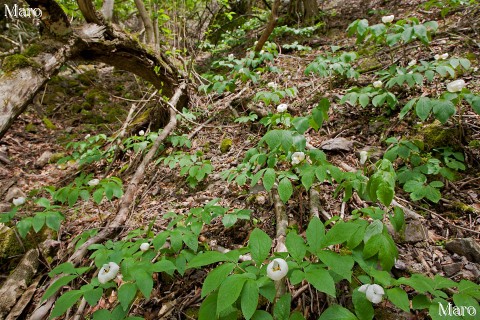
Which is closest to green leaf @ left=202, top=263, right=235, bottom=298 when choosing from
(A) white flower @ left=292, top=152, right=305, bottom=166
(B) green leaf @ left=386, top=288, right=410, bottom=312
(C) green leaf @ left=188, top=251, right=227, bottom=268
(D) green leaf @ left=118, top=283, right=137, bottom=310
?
(C) green leaf @ left=188, top=251, right=227, bottom=268

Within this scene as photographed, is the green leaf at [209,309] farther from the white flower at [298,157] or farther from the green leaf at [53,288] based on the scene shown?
the white flower at [298,157]

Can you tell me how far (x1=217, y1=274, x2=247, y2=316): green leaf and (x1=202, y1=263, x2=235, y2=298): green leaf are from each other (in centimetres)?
5

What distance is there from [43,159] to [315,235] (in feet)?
15.9

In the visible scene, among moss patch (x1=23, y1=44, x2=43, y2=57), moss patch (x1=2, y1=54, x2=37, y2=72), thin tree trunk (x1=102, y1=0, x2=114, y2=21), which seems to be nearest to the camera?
moss patch (x1=2, y1=54, x2=37, y2=72)

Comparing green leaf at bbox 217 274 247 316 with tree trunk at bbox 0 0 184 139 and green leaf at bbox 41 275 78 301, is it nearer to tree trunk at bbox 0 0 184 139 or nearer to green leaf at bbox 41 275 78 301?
green leaf at bbox 41 275 78 301

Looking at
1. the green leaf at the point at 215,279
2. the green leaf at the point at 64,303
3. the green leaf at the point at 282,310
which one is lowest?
the green leaf at the point at 282,310

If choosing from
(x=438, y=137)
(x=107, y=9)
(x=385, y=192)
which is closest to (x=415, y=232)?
(x=385, y=192)

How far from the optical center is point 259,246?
115 cm

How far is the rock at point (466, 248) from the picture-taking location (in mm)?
1512

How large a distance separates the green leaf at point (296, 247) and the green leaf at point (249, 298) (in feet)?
0.75

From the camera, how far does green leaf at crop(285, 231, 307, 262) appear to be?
3.63 ft

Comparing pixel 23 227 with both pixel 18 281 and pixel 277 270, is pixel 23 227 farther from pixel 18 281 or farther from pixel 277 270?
pixel 277 270

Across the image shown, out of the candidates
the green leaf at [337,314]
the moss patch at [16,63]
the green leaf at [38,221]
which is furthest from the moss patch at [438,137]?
the moss patch at [16,63]

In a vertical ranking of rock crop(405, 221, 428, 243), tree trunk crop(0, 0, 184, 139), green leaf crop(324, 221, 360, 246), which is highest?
tree trunk crop(0, 0, 184, 139)
